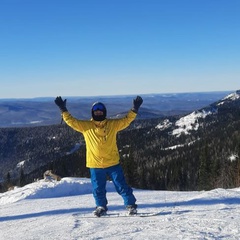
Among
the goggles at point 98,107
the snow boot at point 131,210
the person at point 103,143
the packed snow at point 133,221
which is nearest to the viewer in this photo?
the packed snow at point 133,221

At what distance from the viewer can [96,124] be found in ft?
27.2

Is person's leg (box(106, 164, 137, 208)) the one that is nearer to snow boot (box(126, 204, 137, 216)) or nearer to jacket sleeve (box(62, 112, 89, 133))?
snow boot (box(126, 204, 137, 216))

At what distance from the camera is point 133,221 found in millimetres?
7293

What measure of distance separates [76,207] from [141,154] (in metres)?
152

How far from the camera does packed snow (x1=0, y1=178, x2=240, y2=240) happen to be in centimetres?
629

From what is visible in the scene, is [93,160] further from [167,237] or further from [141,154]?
[141,154]

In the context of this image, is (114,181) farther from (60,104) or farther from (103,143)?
(60,104)

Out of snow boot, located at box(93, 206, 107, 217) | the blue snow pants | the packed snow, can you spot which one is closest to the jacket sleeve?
the blue snow pants

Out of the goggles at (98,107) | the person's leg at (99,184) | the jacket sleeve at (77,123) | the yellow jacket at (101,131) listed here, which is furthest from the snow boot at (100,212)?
the goggles at (98,107)

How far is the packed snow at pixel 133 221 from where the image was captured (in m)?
6.29

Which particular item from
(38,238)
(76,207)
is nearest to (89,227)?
(38,238)

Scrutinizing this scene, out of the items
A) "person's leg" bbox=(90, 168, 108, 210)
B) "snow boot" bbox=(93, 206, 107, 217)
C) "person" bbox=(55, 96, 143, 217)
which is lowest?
"snow boot" bbox=(93, 206, 107, 217)

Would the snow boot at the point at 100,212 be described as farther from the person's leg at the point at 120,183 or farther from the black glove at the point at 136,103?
the black glove at the point at 136,103

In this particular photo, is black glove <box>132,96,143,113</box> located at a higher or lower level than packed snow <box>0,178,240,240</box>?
higher
